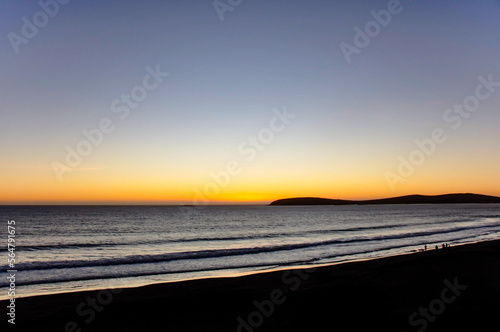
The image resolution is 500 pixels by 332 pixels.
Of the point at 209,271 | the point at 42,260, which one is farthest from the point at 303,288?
the point at 42,260

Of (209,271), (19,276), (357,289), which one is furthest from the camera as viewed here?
(209,271)

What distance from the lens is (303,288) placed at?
16734 mm

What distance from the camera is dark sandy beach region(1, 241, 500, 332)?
1132 centimetres

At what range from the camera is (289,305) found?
1366cm

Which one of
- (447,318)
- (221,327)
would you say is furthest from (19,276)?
(447,318)

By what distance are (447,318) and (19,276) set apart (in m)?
20.4

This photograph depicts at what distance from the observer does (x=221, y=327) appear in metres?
11.3

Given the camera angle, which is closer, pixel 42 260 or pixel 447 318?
pixel 447 318

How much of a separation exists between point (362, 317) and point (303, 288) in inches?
220

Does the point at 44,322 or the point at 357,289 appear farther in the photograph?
the point at 357,289

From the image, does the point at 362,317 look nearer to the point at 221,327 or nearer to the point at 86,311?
the point at 221,327

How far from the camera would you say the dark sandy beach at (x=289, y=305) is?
11.3 metres

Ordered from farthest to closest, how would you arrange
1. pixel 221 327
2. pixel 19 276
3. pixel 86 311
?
pixel 19 276 < pixel 86 311 < pixel 221 327

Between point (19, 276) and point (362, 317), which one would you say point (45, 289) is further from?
point (362, 317)
